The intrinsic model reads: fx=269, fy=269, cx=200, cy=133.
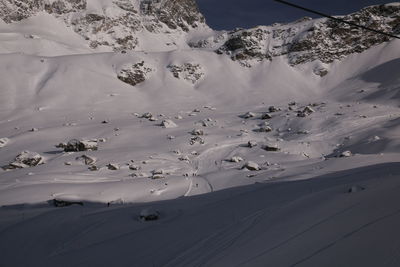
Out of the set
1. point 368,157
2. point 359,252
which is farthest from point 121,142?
point 359,252

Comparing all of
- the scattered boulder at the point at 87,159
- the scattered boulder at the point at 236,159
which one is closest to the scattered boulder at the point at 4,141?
the scattered boulder at the point at 87,159

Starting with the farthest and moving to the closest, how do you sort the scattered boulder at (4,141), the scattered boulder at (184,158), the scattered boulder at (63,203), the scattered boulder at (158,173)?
the scattered boulder at (4,141)
the scattered boulder at (184,158)
the scattered boulder at (158,173)
the scattered boulder at (63,203)

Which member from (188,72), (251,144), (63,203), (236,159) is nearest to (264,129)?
(251,144)

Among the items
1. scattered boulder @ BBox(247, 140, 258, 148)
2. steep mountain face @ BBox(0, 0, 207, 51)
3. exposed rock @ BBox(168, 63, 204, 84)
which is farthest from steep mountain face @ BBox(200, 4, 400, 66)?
scattered boulder @ BBox(247, 140, 258, 148)

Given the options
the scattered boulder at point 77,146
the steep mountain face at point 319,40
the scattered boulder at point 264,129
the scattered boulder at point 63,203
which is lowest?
the scattered boulder at point 63,203

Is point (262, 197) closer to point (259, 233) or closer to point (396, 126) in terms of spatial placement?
point (259, 233)

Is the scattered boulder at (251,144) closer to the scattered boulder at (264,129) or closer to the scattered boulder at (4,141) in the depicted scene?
the scattered boulder at (264,129)
